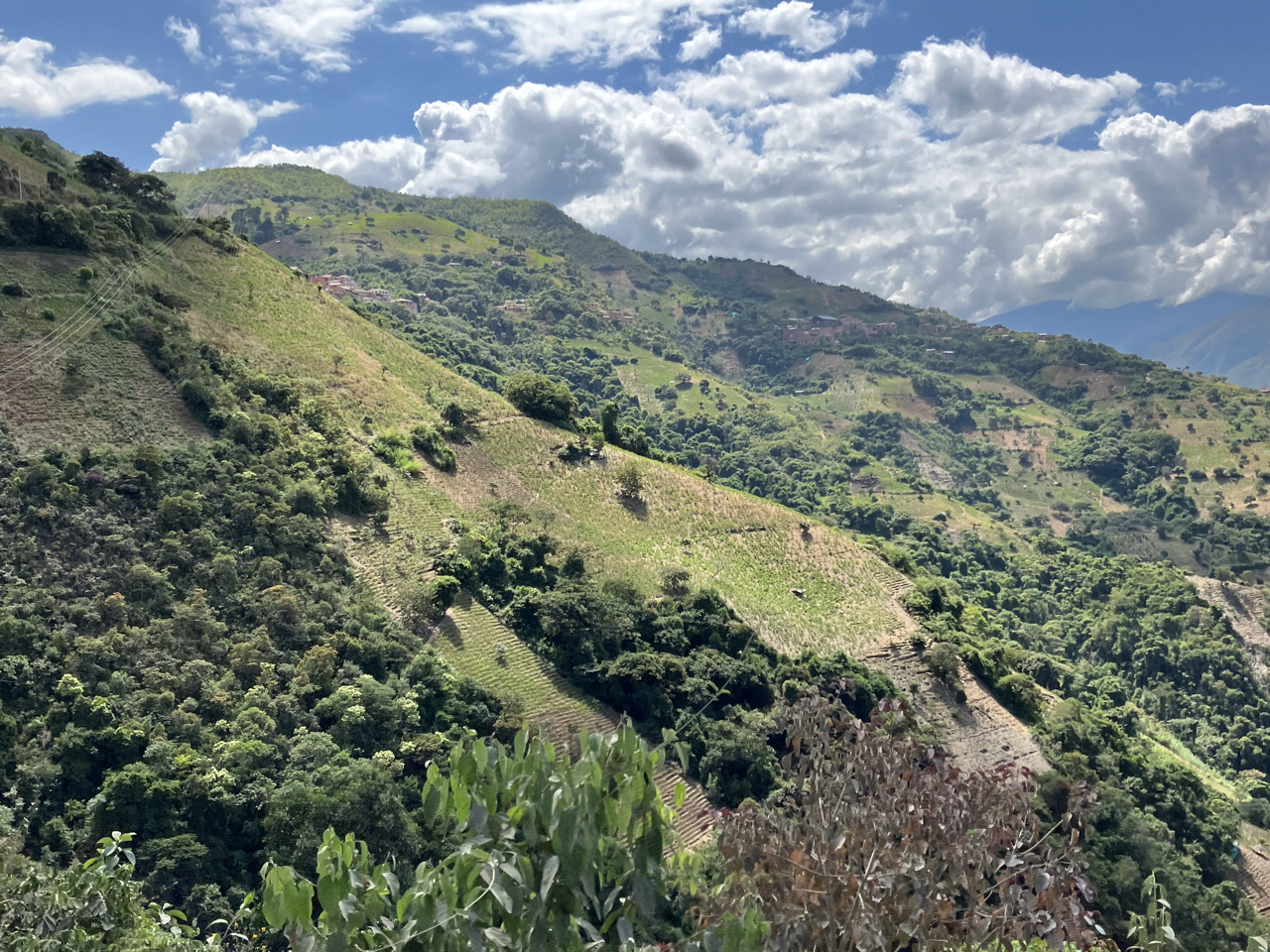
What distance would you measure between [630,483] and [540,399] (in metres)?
9.10

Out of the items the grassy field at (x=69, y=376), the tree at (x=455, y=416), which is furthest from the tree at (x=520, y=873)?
the tree at (x=455, y=416)

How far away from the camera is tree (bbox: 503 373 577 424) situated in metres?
53.0

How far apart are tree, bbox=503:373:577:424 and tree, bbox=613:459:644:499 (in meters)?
6.84

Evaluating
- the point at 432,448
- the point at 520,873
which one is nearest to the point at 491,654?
the point at 432,448

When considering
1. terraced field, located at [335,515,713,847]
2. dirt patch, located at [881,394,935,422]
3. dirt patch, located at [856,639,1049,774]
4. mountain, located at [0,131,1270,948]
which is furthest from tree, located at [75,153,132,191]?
dirt patch, located at [881,394,935,422]

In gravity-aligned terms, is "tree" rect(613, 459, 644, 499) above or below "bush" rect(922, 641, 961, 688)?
above

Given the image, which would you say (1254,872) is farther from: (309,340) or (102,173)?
(102,173)

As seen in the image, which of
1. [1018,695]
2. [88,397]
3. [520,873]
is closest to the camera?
[520,873]

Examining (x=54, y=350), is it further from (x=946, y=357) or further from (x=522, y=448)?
(x=946, y=357)

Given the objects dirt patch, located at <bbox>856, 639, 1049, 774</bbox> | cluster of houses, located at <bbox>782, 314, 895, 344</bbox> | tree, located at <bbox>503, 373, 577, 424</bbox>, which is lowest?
dirt patch, located at <bbox>856, 639, 1049, 774</bbox>

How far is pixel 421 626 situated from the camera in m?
32.9

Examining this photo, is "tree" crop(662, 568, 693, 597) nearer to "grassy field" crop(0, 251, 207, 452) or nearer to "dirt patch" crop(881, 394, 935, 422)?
"grassy field" crop(0, 251, 207, 452)

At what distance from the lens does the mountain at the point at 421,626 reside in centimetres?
2127

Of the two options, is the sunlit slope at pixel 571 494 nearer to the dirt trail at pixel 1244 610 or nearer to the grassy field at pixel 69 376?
the grassy field at pixel 69 376
